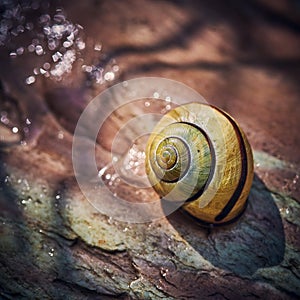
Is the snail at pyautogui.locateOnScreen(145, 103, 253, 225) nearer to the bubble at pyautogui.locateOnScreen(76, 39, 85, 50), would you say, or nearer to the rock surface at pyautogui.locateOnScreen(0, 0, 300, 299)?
the rock surface at pyautogui.locateOnScreen(0, 0, 300, 299)

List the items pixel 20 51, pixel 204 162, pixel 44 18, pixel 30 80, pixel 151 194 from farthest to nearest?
pixel 44 18 < pixel 20 51 < pixel 30 80 < pixel 151 194 < pixel 204 162

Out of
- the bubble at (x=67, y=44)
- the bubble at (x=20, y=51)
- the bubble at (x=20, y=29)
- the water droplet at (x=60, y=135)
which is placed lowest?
the water droplet at (x=60, y=135)

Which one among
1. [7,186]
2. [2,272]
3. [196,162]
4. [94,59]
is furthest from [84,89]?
[2,272]

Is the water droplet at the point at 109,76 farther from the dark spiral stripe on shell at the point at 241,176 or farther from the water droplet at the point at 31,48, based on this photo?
the dark spiral stripe on shell at the point at 241,176

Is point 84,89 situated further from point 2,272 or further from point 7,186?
point 2,272

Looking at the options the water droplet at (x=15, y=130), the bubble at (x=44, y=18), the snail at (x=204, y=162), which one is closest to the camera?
the snail at (x=204, y=162)

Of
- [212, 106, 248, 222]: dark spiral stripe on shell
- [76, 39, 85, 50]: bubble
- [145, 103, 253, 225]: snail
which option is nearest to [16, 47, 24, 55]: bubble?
[76, 39, 85, 50]: bubble

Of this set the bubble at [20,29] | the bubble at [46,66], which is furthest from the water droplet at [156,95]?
the bubble at [20,29]

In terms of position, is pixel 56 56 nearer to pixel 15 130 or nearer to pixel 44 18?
pixel 44 18

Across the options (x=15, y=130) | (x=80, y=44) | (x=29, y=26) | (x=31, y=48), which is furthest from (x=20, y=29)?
(x=15, y=130)
